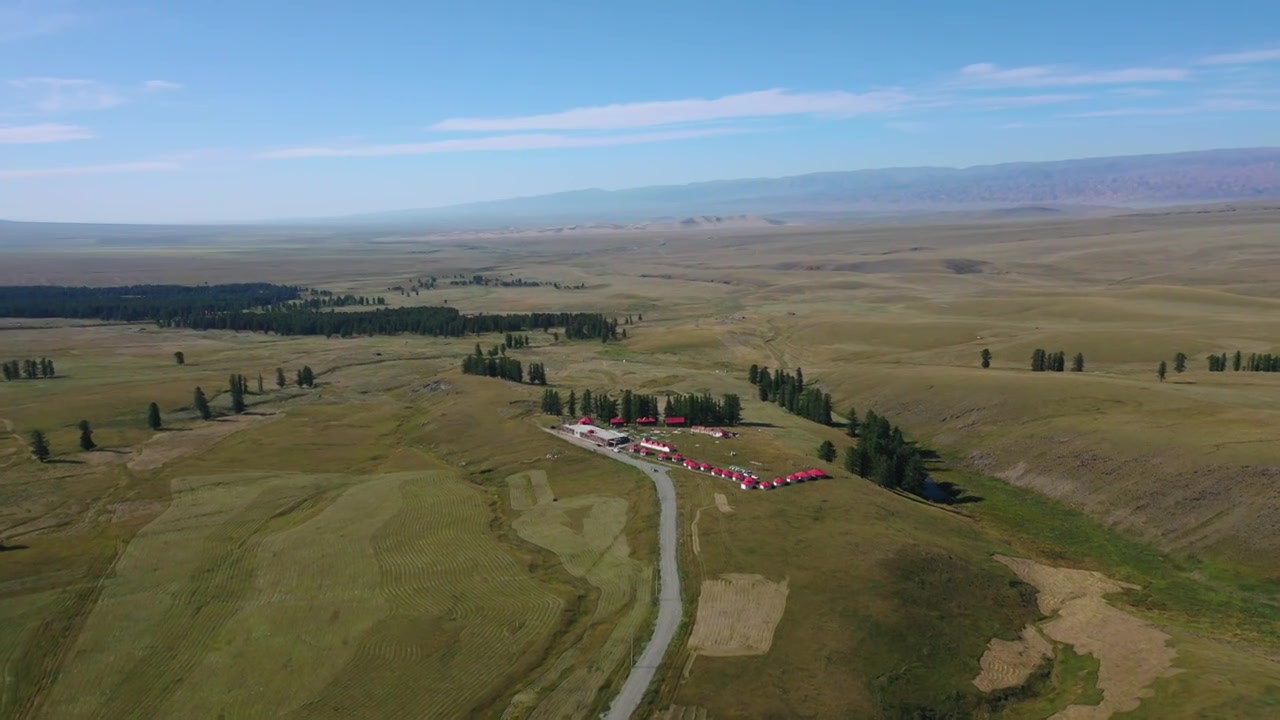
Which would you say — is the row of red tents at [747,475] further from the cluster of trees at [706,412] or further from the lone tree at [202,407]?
the lone tree at [202,407]

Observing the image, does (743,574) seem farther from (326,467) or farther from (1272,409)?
(1272,409)

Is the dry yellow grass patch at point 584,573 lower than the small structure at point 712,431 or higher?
lower

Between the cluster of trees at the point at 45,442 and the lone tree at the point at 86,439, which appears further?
the lone tree at the point at 86,439

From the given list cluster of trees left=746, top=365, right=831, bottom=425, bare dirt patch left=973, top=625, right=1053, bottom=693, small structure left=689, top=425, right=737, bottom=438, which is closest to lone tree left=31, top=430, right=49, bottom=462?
small structure left=689, top=425, right=737, bottom=438

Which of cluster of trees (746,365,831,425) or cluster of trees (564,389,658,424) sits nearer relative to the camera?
cluster of trees (564,389,658,424)

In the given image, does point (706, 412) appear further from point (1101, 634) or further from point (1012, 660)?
point (1012, 660)

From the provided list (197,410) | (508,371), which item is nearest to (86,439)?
(197,410)

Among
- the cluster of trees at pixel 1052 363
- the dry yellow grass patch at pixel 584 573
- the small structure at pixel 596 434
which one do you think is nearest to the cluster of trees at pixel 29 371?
the small structure at pixel 596 434

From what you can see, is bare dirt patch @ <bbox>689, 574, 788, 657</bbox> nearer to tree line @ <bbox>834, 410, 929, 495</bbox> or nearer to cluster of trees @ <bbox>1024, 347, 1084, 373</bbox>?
tree line @ <bbox>834, 410, 929, 495</bbox>
